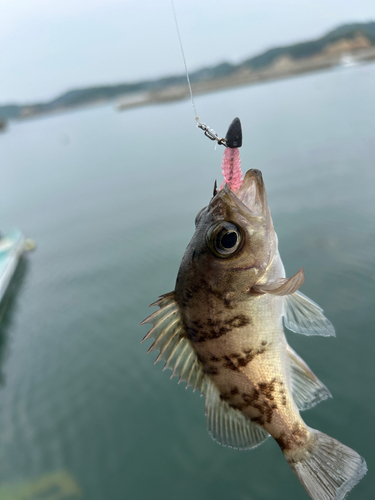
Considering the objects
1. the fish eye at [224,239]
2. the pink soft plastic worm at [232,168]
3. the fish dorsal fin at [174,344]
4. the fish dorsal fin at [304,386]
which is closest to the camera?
the pink soft plastic worm at [232,168]

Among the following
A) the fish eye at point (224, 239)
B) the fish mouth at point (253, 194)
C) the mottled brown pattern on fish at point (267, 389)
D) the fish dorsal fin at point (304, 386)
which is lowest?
the fish dorsal fin at point (304, 386)

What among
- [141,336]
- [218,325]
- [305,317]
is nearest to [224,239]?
[218,325]

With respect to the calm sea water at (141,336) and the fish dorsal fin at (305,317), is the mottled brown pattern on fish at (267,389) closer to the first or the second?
the fish dorsal fin at (305,317)

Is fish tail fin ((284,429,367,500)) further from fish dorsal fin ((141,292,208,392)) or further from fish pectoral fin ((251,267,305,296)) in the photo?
fish pectoral fin ((251,267,305,296))

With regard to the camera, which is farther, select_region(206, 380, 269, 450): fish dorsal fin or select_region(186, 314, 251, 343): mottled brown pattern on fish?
select_region(206, 380, 269, 450): fish dorsal fin

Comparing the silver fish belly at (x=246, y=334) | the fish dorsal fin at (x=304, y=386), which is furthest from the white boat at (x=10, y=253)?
the fish dorsal fin at (x=304, y=386)

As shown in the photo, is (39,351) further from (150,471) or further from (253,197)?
(253,197)

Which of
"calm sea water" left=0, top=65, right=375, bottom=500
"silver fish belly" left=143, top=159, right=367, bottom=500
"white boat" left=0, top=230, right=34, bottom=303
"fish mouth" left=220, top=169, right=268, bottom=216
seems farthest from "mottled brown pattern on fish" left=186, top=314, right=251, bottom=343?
"white boat" left=0, top=230, right=34, bottom=303
